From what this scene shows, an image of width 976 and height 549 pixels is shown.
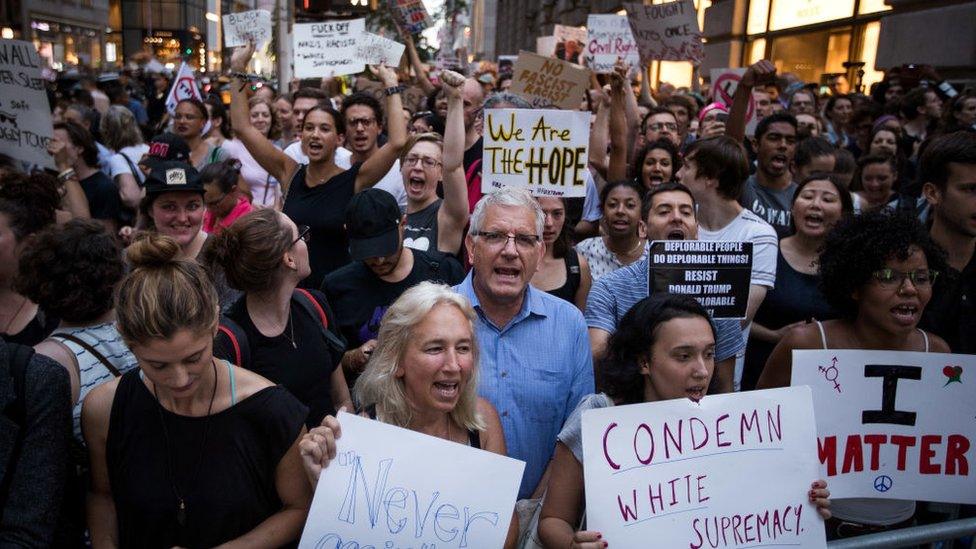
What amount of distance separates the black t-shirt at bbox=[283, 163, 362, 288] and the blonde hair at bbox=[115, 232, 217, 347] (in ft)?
8.49

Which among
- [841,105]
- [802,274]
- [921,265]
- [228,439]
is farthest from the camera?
[841,105]

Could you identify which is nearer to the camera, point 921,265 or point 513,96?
point 921,265

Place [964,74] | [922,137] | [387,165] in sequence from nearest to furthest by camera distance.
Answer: [387,165] < [922,137] < [964,74]

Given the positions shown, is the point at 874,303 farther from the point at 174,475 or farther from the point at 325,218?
the point at 325,218

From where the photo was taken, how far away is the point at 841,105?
10086mm

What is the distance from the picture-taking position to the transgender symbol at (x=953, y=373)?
2.84 meters

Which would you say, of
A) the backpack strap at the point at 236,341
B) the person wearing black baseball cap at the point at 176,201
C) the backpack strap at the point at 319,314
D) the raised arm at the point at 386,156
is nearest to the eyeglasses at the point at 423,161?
the raised arm at the point at 386,156

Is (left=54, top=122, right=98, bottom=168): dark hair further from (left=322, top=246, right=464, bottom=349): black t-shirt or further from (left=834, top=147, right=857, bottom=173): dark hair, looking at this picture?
(left=834, top=147, right=857, bottom=173): dark hair

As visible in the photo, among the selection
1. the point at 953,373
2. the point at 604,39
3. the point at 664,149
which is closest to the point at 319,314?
the point at 953,373

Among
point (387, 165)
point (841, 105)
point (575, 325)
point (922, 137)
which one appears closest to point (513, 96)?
point (387, 165)

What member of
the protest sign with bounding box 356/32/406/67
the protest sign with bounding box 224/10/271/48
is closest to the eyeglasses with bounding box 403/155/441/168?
the protest sign with bounding box 356/32/406/67

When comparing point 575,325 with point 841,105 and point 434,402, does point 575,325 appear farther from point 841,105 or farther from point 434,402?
point 841,105

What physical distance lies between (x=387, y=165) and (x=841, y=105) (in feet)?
23.7

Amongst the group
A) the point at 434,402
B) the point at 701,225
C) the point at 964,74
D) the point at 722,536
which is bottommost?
the point at 722,536
